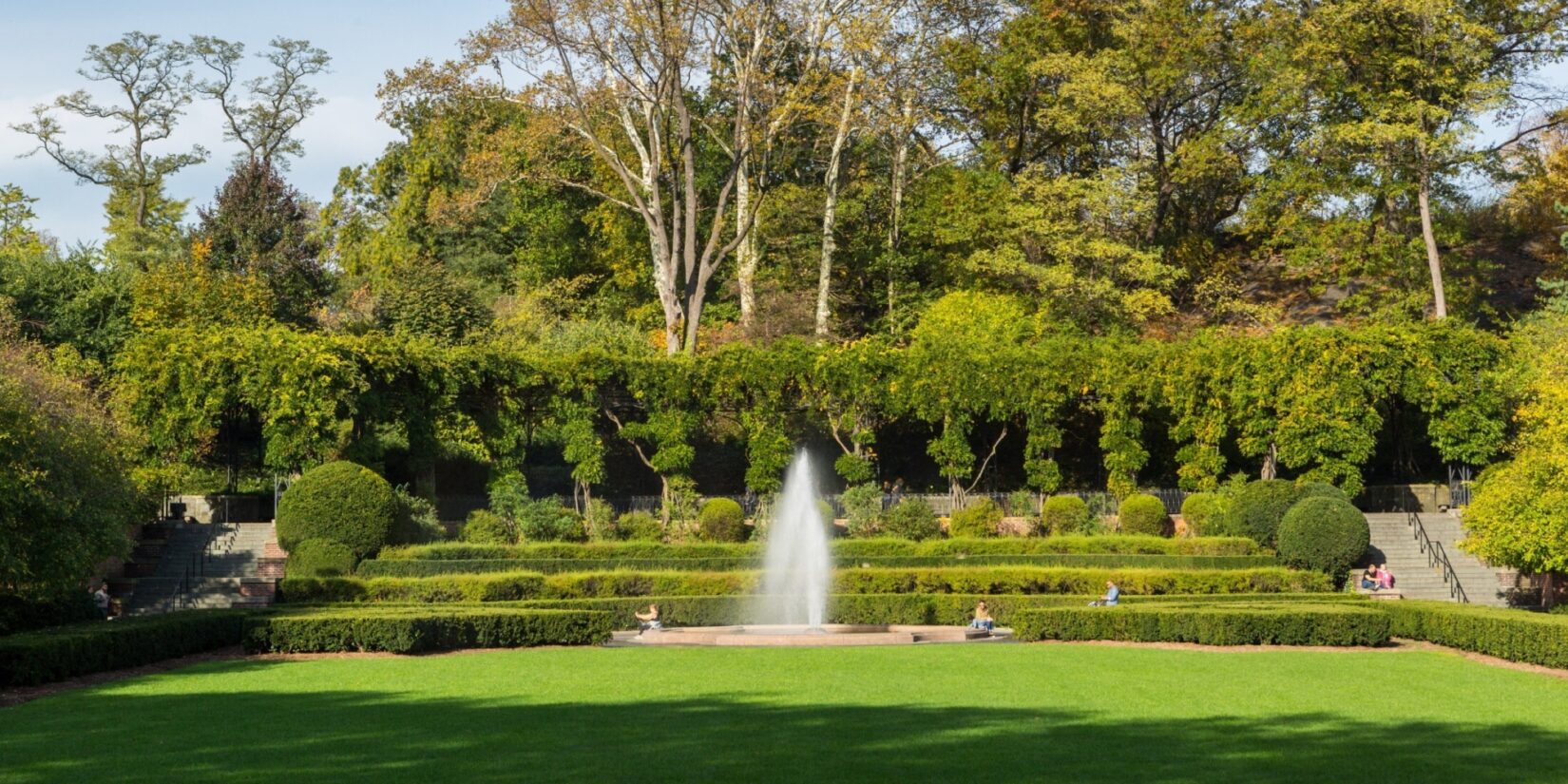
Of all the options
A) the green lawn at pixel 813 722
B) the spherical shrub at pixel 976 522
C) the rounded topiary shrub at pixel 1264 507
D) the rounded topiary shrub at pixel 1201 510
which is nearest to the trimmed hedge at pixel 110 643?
the green lawn at pixel 813 722

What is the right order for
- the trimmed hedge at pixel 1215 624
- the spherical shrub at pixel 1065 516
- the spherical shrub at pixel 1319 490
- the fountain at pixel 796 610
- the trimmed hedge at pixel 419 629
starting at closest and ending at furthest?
the trimmed hedge at pixel 419 629
the trimmed hedge at pixel 1215 624
the fountain at pixel 796 610
the spherical shrub at pixel 1319 490
the spherical shrub at pixel 1065 516

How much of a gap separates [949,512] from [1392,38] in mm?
18157

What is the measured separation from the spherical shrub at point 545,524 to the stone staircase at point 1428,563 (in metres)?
17.5

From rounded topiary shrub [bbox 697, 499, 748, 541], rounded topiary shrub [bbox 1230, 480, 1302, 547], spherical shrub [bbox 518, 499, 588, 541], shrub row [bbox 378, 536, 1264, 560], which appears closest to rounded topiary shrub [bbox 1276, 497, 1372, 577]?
shrub row [bbox 378, 536, 1264, 560]

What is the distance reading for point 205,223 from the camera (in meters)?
51.3

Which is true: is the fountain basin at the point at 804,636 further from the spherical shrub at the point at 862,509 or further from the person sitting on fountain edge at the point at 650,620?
the spherical shrub at the point at 862,509

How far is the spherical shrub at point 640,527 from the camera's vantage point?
38.9 m

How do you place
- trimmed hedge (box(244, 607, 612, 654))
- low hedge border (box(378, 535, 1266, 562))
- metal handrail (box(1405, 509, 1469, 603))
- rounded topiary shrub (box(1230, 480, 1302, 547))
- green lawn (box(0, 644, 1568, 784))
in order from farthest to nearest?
rounded topiary shrub (box(1230, 480, 1302, 547)) < low hedge border (box(378, 535, 1266, 562)) < metal handrail (box(1405, 509, 1469, 603)) < trimmed hedge (box(244, 607, 612, 654)) < green lawn (box(0, 644, 1568, 784))

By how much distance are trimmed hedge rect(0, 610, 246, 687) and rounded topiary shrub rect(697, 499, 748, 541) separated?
46.8ft

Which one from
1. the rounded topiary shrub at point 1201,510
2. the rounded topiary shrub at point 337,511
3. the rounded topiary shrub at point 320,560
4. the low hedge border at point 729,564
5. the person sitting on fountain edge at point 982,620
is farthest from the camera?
the rounded topiary shrub at point 1201,510

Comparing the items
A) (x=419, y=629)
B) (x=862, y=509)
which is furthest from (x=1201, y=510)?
(x=419, y=629)

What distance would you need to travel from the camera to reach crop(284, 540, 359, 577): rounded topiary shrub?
3278cm

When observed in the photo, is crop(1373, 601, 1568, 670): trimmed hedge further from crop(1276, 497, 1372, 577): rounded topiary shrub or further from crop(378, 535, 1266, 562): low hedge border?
crop(378, 535, 1266, 562): low hedge border

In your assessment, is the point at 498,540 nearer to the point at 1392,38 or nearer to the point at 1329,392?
the point at 1329,392
